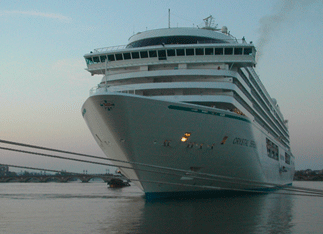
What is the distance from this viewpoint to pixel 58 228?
15594mm

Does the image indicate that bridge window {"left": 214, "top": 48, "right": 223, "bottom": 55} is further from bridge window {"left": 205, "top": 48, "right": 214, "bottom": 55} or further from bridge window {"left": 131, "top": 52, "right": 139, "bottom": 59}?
bridge window {"left": 131, "top": 52, "right": 139, "bottom": 59}

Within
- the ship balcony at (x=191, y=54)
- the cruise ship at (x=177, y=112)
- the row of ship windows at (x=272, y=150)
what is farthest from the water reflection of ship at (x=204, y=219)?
the row of ship windows at (x=272, y=150)

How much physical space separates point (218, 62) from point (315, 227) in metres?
11.4

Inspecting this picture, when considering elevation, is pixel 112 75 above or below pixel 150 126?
above

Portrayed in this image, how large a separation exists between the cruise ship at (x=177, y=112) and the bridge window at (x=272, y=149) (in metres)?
3.80

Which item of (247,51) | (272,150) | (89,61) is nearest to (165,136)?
(247,51)

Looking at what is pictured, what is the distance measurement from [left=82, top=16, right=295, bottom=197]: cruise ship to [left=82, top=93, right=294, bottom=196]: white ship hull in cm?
Answer: 5

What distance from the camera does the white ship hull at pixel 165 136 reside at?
762 inches

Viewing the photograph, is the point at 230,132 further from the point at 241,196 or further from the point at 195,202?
the point at 241,196

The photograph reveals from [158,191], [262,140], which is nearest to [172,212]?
[158,191]

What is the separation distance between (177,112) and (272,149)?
16.4m

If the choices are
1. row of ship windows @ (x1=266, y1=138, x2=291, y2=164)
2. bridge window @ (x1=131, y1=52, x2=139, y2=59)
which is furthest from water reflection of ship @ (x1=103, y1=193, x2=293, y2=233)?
row of ship windows @ (x1=266, y1=138, x2=291, y2=164)

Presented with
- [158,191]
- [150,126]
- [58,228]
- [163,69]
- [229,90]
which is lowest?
[58,228]

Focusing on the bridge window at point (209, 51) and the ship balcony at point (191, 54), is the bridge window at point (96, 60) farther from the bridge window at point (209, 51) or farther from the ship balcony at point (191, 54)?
the bridge window at point (209, 51)
